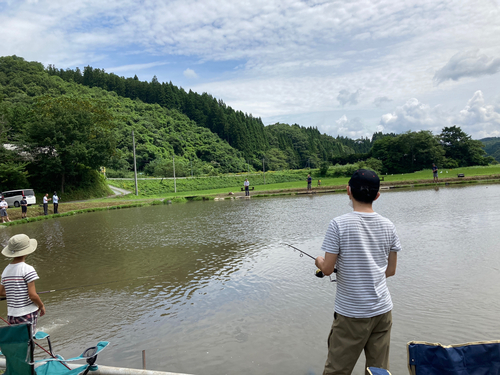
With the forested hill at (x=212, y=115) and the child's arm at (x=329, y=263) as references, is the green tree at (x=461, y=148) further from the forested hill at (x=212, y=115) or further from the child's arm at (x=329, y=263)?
the child's arm at (x=329, y=263)

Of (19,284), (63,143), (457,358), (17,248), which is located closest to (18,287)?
(19,284)

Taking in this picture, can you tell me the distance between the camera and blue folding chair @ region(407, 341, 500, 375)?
230 centimetres

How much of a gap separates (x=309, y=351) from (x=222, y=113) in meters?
121

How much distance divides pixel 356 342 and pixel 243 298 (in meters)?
3.95

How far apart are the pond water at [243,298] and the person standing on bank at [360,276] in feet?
4.82

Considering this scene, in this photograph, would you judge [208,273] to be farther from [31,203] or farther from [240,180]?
[240,180]

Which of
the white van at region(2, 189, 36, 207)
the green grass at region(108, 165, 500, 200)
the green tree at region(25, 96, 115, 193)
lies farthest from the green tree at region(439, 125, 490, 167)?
the white van at region(2, 189, 36, 207)

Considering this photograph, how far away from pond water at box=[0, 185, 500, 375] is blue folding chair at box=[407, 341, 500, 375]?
5.98 ft

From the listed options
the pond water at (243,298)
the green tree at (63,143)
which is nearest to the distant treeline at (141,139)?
the green tree at (63,143)

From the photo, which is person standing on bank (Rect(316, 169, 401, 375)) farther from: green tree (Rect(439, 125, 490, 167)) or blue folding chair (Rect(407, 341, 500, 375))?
green tree (Rect(439, 125, 490, 167))

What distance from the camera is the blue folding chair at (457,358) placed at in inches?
90.7

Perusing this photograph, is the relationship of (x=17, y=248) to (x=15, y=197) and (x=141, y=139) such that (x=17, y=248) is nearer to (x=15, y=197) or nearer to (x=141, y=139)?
(x=15, y=197)

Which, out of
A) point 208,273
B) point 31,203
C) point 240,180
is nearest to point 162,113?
point 240,180

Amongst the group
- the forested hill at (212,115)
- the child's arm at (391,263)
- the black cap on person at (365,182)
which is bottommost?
the child's arm at (391,263)
